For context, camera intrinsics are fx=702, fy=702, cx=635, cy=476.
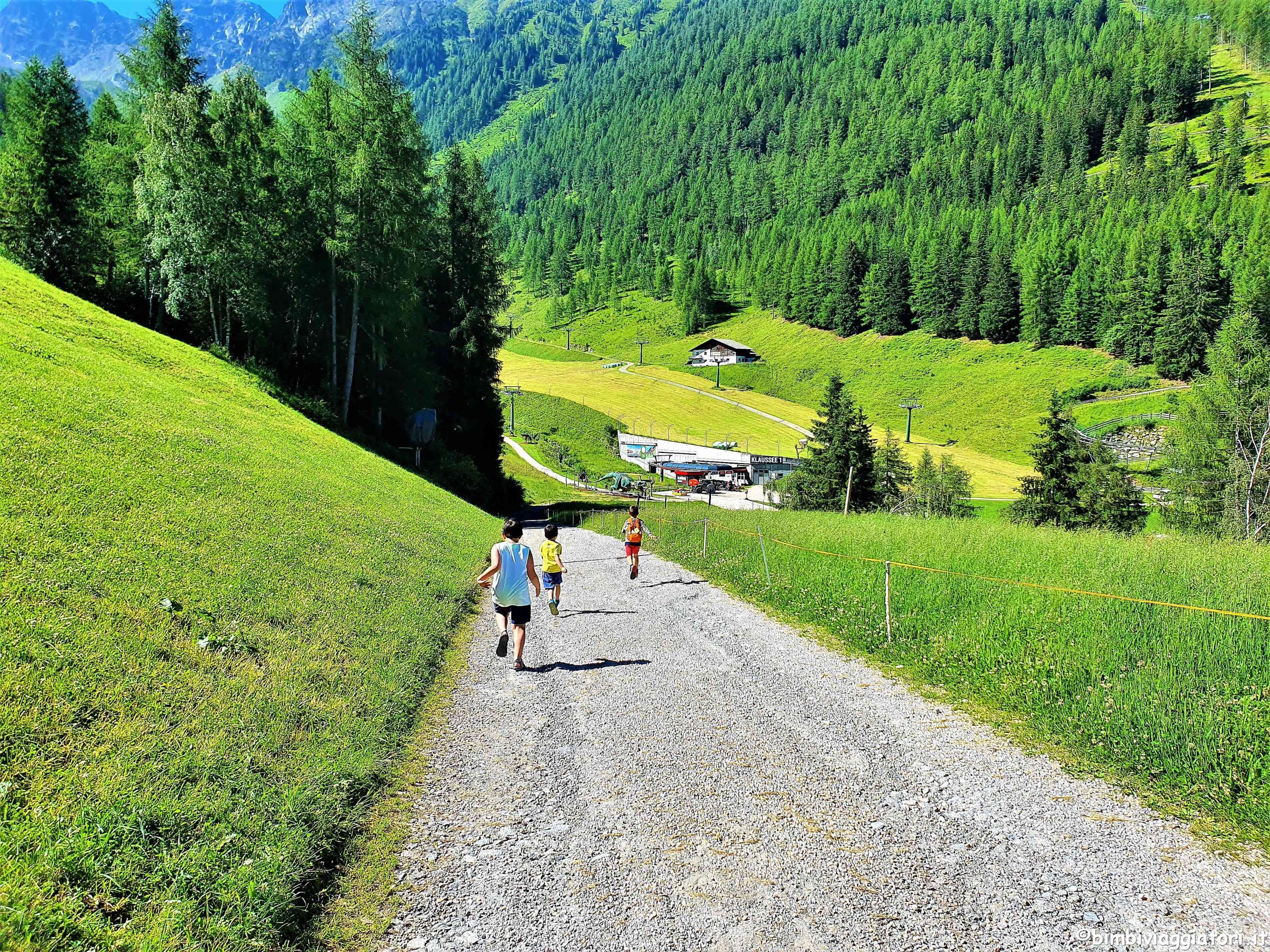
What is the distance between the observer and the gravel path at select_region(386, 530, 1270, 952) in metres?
4.84

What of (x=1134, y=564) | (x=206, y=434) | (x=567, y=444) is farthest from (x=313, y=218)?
(x=567, y=444)

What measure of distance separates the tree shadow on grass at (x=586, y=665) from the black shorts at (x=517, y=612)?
83 centimetres

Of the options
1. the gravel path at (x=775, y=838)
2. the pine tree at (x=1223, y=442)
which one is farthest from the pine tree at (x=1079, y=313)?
the gravel path at (x=775, y=838)

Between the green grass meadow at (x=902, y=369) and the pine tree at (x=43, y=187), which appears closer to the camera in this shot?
the pine tree at (x=43, y=187)

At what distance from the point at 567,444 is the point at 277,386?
2535 inches

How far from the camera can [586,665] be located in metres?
11.7

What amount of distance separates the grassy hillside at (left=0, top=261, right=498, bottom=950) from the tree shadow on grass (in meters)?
1.86

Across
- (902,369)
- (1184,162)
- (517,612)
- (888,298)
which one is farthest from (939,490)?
(1184,162)

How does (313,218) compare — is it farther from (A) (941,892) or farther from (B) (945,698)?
(A) (941,892)

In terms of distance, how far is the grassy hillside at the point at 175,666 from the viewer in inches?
179

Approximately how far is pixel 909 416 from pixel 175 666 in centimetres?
11398

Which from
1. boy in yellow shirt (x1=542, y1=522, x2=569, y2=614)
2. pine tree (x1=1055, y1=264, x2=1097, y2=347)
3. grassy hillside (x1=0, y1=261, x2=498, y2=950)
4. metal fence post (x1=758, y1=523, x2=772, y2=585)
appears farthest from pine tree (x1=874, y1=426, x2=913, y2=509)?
pine tree (x1=1055, y1=264, x2=1097, y2=347)

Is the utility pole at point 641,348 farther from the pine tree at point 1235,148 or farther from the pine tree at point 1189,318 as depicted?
the pine tree at point 1235,148

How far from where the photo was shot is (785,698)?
9.69 m
